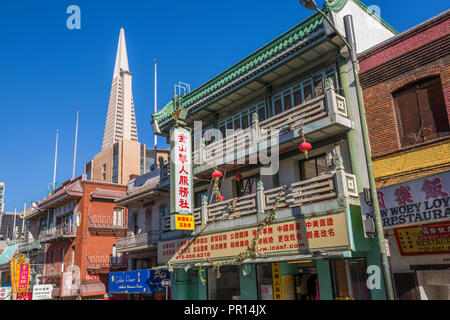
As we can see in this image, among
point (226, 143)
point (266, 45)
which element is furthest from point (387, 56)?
point (226, 143)

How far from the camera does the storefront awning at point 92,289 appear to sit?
33297 mm

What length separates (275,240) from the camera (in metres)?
15.9

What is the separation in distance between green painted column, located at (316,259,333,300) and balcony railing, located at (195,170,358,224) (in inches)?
110

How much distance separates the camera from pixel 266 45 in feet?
63.3

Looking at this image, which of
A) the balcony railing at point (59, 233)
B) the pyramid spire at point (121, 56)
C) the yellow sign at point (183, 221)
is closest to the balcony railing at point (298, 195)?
the yellow sign at point (183, 221)

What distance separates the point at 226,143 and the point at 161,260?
7.57 meters

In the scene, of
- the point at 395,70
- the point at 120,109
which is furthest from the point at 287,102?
the point at 120,109

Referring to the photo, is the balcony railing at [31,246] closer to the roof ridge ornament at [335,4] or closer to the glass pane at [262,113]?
the glass pane at [262,113]

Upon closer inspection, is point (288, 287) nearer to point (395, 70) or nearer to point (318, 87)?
point (318, 87)

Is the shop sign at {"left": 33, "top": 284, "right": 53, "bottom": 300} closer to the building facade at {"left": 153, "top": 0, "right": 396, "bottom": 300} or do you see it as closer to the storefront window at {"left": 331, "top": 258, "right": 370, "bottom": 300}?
the building facade at {"left": 153, "top": 0, "right": 396, "bottom": 300}

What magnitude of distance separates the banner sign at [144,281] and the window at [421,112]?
14.6 meters

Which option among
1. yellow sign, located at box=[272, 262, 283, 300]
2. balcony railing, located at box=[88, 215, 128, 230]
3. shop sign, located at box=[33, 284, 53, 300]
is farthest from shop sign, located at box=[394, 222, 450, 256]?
balcony railing, located at box=[88, 215, 128, 230]

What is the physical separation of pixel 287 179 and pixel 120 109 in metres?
169
